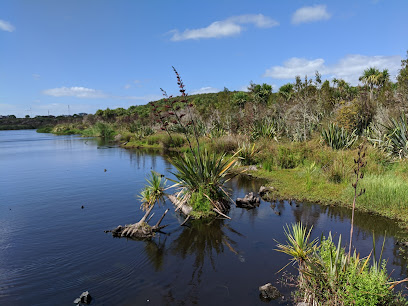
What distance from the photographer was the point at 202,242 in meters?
8.05

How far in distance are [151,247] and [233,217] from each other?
3.27 m

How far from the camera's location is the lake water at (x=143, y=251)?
5.78 meters

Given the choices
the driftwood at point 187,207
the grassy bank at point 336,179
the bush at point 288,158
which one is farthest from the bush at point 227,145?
the driftwood at point 187,207

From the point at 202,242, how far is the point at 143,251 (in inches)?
65.2

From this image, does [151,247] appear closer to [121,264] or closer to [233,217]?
[121,264]

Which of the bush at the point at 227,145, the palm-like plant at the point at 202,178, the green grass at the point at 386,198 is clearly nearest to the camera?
the green grass at the point at 386,198

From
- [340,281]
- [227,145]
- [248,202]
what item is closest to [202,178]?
[248,202]

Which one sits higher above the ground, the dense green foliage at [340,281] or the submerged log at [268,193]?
the dense green foliage at [340,281]

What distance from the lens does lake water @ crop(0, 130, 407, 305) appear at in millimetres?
5777

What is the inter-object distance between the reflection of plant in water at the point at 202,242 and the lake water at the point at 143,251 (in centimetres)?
3

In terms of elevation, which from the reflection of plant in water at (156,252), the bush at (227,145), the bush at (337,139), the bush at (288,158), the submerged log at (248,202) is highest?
the bush at (337,139)

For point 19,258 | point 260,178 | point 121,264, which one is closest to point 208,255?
point 121,264

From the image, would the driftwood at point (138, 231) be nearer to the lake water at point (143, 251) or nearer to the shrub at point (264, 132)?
the lake water at point (143, 251)

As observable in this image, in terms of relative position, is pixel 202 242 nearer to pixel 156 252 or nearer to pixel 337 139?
pixel 156 252
